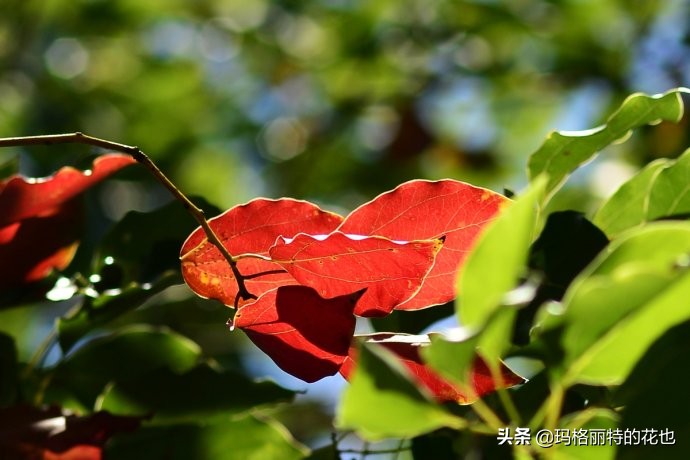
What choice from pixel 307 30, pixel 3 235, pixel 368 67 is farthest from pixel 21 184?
pixel 307 30

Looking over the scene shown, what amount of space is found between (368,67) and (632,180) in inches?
86.3

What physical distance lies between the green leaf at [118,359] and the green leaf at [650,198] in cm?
38

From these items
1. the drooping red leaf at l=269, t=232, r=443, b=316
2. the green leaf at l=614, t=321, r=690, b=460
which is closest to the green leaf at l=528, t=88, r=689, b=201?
the drooping red leaf at l=269, t=232, r=443, b=316

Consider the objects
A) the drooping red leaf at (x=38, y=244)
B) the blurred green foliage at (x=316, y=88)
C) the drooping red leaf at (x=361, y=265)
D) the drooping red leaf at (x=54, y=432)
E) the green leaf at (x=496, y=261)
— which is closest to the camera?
the green leaf at (x=496, y=261)

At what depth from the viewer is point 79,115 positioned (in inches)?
112

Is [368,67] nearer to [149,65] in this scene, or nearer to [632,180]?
[149,65]

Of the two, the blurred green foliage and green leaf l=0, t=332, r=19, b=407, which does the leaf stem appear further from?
the blurred green foliage

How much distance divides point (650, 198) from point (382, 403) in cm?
37

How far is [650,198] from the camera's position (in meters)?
0.73

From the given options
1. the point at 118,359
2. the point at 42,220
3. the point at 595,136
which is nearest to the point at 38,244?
the point at 42,220

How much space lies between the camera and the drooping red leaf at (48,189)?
31.5 inches

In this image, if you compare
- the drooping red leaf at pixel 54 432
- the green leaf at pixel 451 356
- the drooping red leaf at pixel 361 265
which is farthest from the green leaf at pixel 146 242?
the green leaf at pixel 451 356

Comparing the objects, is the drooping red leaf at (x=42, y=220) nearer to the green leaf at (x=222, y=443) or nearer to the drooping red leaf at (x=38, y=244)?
the drooping red leaf at (x=38, y=244)

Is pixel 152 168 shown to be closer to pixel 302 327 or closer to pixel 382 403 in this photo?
pixel 302 327
